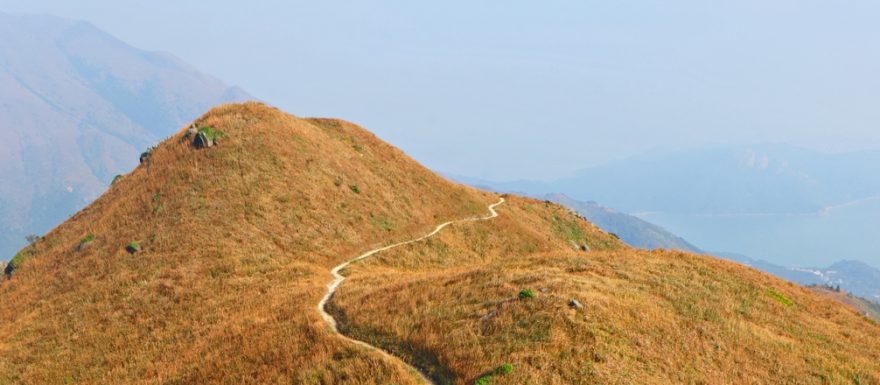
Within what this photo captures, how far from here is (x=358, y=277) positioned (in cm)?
3556

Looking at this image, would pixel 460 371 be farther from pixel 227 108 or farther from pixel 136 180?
pixel 227 108

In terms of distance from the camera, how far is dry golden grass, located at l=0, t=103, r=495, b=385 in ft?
76.4

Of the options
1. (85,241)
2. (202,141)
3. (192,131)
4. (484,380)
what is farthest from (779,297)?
(192,131)

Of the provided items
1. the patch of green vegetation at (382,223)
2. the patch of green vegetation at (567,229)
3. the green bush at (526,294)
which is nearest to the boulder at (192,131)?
the patch of green vegetation at (382,223)

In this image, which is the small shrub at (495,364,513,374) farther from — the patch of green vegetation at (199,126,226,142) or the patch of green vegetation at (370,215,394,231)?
the patch of green vegetation at (199,126,226,142)

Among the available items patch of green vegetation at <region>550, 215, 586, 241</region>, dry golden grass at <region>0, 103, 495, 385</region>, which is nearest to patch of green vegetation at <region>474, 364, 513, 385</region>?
dry golden grass at <region>0, 103, 495, 385</region>

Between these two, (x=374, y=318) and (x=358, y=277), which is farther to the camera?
(x=358, y=277)

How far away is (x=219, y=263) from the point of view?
38500mm

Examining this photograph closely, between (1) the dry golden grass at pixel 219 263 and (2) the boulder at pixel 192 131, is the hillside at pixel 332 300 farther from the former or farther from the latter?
(2) the boulder at pixel 192 131

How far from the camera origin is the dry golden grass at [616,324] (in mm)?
17891

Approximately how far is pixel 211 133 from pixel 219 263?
23.0m

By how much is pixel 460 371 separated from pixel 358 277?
1927 cm

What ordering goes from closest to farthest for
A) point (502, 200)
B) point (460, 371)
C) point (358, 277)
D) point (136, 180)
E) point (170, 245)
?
1. point (460, 371)
2. point (358, 277)
3. point (170, 245)
4. point (136, 180)
5. point (502, 200)

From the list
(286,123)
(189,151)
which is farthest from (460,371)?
(286,123)
